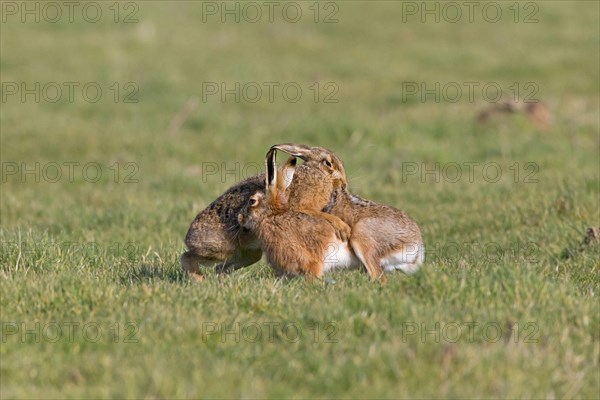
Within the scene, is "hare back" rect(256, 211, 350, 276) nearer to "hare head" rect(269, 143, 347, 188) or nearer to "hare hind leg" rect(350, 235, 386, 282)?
"hare hind leg" rect(350, 235, 386, 282)

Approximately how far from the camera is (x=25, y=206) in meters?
11.1

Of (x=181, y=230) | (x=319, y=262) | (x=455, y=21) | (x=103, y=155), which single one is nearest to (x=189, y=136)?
(x=103, y=155)

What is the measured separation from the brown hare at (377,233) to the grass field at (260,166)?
0.19 meters

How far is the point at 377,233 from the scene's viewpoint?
6406mm

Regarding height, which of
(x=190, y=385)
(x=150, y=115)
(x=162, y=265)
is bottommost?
(x=150, y=115)

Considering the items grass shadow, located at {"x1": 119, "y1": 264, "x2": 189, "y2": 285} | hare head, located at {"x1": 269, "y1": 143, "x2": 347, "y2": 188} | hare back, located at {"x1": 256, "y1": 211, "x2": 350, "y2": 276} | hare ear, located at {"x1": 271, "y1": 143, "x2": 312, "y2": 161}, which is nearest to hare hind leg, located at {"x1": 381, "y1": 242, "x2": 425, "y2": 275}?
hare back, located at {"x1": 256, "y1": 211, "x2": 350, "y2": 276}

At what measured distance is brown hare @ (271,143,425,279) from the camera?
6406 millimetres

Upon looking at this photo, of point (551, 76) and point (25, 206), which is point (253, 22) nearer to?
point (551, 76)

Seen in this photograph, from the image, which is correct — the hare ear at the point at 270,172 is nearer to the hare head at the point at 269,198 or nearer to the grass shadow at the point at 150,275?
the hare head at the point at 269,198

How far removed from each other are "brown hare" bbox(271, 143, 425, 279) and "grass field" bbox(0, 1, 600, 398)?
186 mm

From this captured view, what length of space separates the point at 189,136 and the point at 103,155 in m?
1.51

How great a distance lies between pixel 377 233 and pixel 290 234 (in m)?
0.56

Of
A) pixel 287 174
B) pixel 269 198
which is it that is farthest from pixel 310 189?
pixel 269 198

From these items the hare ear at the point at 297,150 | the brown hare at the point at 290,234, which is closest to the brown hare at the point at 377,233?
the hare ear at the point at 297,150
